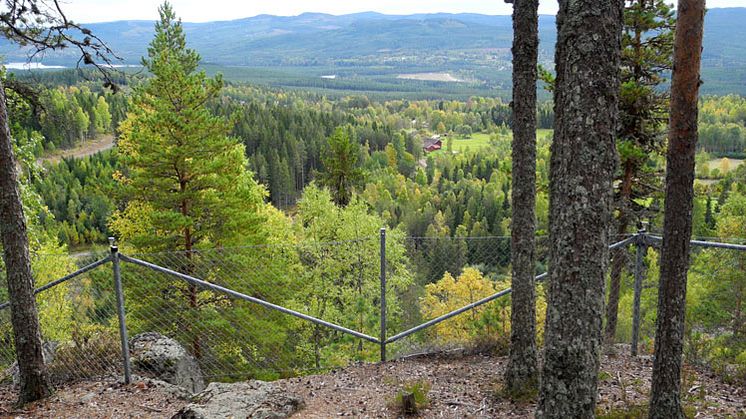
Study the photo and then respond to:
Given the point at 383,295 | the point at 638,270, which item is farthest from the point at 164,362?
the point at 638,270

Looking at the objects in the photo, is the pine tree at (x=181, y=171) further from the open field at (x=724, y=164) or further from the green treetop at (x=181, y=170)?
the open field at (x=724, y=164)

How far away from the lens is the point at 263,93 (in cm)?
16050

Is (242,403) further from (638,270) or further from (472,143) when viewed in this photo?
(472,143)

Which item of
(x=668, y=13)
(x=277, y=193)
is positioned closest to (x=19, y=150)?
(x=668, y=13)

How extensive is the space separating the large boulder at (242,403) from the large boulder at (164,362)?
4.81 ft

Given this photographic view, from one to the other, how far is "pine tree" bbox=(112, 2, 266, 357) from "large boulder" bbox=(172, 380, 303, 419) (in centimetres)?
784

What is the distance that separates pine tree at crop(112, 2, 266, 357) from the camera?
43.8ft

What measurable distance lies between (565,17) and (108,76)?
5599 mm

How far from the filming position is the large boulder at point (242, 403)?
14.4ft

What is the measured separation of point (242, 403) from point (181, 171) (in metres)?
10.4

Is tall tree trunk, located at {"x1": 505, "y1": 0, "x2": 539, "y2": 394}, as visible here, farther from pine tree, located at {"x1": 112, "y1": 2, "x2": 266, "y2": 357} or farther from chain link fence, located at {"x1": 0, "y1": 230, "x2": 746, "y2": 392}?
pine tree, located at {"x1": 112, "y1": 2, "x2": 266, "y2": 357}

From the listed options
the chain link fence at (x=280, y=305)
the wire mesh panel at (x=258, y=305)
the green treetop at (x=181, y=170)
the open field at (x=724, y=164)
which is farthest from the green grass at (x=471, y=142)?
the green treetop at (x=181, y=170)

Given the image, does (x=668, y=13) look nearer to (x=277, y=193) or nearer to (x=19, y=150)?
(x=19, y=150)

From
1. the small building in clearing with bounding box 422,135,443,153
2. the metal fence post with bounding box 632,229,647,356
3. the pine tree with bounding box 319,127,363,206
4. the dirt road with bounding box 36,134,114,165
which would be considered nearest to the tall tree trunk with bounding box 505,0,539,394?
the metal fence post with bounding box 632,229,647,356
